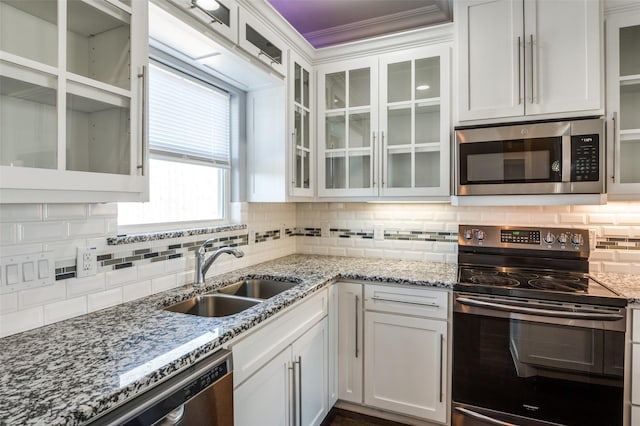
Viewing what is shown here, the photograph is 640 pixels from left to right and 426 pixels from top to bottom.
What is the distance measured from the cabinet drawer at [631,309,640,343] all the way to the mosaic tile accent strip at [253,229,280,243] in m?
2.07

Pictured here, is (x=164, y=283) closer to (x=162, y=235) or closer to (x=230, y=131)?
Result: (x=162, y=235)

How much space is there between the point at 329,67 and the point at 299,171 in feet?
2.61

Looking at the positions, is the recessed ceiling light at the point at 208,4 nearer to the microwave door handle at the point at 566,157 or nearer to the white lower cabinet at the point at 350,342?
the white lower cabinet at the point at 350,342

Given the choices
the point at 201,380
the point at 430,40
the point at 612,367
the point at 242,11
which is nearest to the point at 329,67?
the point at 430,40

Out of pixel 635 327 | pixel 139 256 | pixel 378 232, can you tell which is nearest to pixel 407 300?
pixel 378 232

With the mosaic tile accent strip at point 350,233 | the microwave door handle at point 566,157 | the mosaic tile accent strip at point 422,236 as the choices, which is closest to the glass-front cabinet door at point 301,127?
the mosaic tile accent strip at point 350,233

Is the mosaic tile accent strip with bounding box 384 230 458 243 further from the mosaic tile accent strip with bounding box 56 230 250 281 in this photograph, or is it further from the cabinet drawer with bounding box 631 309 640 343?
the mosaic tile accent strip with bounding box 56 230 250 281

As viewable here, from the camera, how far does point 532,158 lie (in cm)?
196

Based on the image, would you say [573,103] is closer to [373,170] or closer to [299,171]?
[373,170]

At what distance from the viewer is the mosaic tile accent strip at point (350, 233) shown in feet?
8.98

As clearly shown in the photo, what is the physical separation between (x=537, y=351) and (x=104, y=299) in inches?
78.4

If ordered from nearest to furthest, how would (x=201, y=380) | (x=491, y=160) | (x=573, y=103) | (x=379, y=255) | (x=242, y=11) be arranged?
(x=201, y=380), (x=242, y=11), (x=573, y=103), (x=491, y=160), (x=379, y=255)

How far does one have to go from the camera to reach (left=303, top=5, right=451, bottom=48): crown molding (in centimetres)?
251

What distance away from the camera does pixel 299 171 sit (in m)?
2.39
